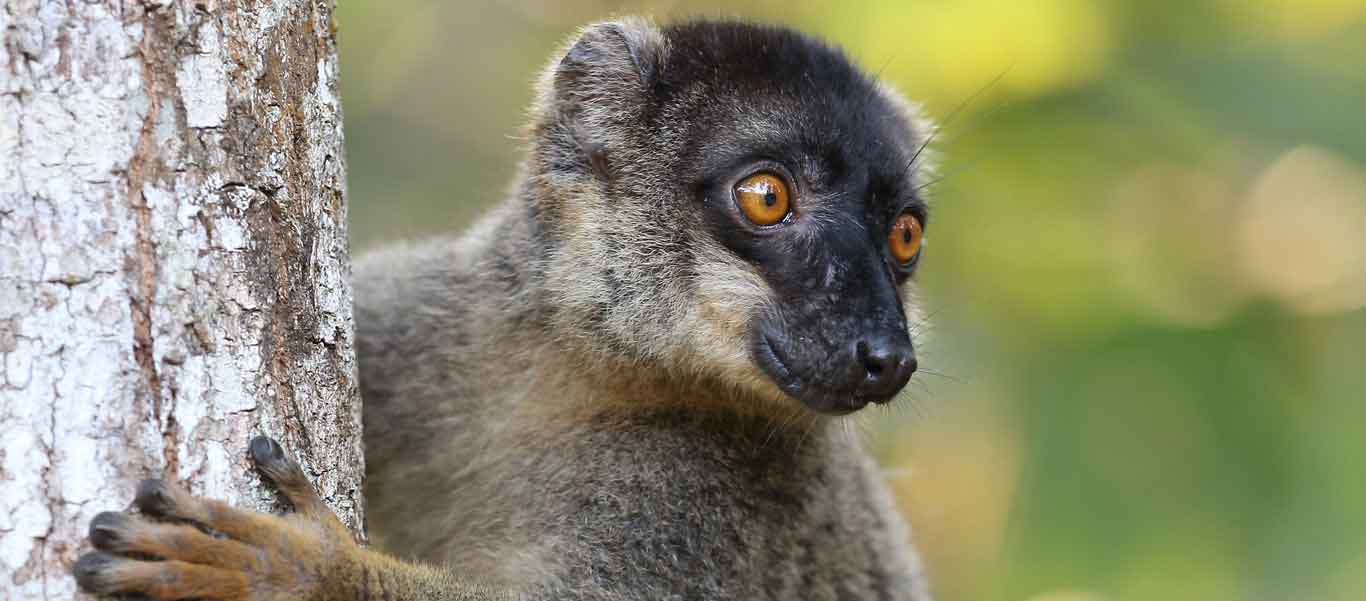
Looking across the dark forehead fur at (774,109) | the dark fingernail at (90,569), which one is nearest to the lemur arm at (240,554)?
the dark fingernail at (90,569)

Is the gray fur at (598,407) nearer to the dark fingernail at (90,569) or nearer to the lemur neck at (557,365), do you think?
the lemur neck at (557,365)

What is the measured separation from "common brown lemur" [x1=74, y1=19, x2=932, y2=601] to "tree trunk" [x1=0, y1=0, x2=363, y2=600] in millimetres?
1112

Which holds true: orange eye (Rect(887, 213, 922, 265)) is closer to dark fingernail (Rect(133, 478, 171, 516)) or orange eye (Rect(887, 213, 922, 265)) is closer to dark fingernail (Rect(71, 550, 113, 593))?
dark fingernail (Rect(133, 478, 171, 516))

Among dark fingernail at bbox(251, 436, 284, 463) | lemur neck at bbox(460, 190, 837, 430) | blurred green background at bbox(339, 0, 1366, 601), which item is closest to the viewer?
dark fingernail at bbox(251, 436, 284, 463)

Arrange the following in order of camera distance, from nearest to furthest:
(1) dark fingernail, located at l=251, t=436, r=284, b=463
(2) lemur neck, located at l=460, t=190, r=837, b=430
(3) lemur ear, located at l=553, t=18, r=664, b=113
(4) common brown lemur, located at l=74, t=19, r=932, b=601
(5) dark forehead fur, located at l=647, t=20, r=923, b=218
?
(1) dark fingernail, located at l=251, t=436, r=284, b=463, (4) common brown lemur, located at l=74, t=19, r=932, b=601, (5) dark forehead fur, located at l=647, t=20, r=923, b=218, (2) lemur neck, located at l=460, t=190, r=837, b=430, (3) lemur ear, located at l=553, t=18, r=664, b=113

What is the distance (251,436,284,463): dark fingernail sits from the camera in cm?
356

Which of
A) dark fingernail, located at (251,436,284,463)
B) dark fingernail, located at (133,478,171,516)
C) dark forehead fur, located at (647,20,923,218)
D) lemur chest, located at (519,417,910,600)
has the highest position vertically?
dark forehead fur, located at (647,20,923,218)

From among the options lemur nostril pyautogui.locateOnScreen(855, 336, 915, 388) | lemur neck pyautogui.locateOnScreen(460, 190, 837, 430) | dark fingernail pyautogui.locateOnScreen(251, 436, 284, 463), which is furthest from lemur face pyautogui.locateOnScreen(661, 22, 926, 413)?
dark fingernail pyautogui.locateOnScreen(251, 436, 284, 463)

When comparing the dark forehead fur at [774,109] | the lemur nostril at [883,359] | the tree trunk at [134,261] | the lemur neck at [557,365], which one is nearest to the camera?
the tree trunk at [134,261]

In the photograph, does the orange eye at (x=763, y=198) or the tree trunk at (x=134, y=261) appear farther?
the orange eye at (x=763, y=198)

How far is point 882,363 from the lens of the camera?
4.59 meters

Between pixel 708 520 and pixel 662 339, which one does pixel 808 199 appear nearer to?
pixel 662 339

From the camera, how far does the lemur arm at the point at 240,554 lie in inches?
130

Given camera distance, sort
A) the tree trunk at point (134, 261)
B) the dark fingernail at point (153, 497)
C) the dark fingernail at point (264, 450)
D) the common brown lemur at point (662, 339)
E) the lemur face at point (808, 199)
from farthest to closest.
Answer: the common brown lemur at point (662, 339), the lemur face at point (808, 199), the dark fingernail at point (264, 450), the dark fingernail at point (153, 497), the tree trunk at point (134, 261)
